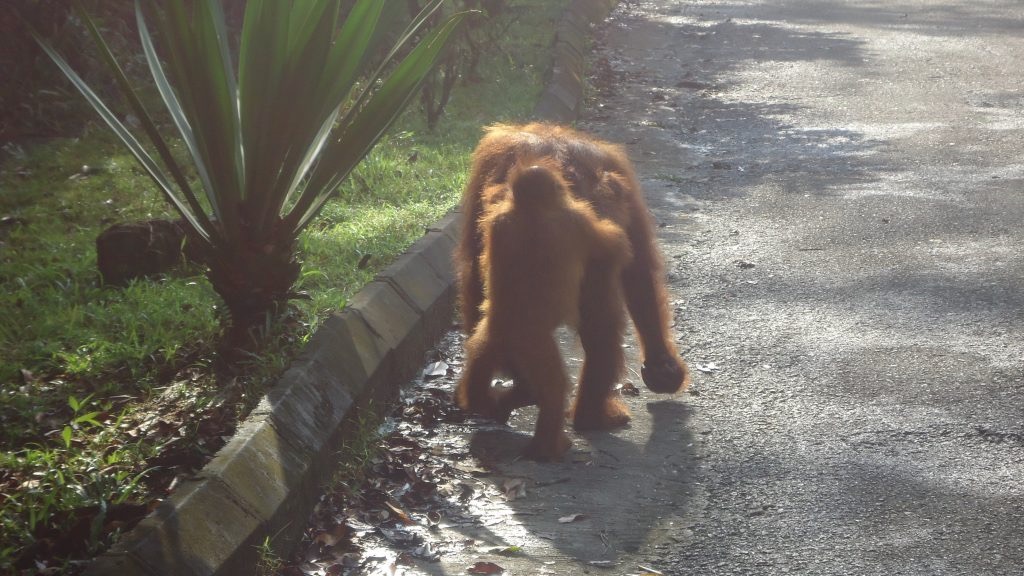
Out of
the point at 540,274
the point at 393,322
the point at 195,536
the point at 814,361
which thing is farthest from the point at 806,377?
the point at 195,536

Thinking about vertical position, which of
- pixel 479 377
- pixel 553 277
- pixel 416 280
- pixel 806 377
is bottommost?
pixel 806 377

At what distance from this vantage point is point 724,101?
11047mm

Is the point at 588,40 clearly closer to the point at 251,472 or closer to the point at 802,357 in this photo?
the point at 802,357

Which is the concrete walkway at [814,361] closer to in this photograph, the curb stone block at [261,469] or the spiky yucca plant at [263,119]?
the curb stone block at [261,469]

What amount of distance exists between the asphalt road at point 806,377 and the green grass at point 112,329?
0.78 metres

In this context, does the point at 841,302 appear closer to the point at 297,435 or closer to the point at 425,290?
the point at 425,290

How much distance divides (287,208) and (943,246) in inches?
139

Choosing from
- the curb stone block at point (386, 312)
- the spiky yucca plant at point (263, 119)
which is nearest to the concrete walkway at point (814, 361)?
the curb stone block at point (386, 312)

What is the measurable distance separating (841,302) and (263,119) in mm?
2943

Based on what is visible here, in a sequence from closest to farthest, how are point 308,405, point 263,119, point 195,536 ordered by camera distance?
1. point 195,536
2. point 308,405
3. point 263,119

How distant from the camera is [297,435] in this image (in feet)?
12.8

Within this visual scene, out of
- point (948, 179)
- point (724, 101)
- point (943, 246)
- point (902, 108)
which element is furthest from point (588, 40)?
point (943, 246)

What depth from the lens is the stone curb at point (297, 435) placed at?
10.1 ft

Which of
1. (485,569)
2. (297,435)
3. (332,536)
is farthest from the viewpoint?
(297,435)
